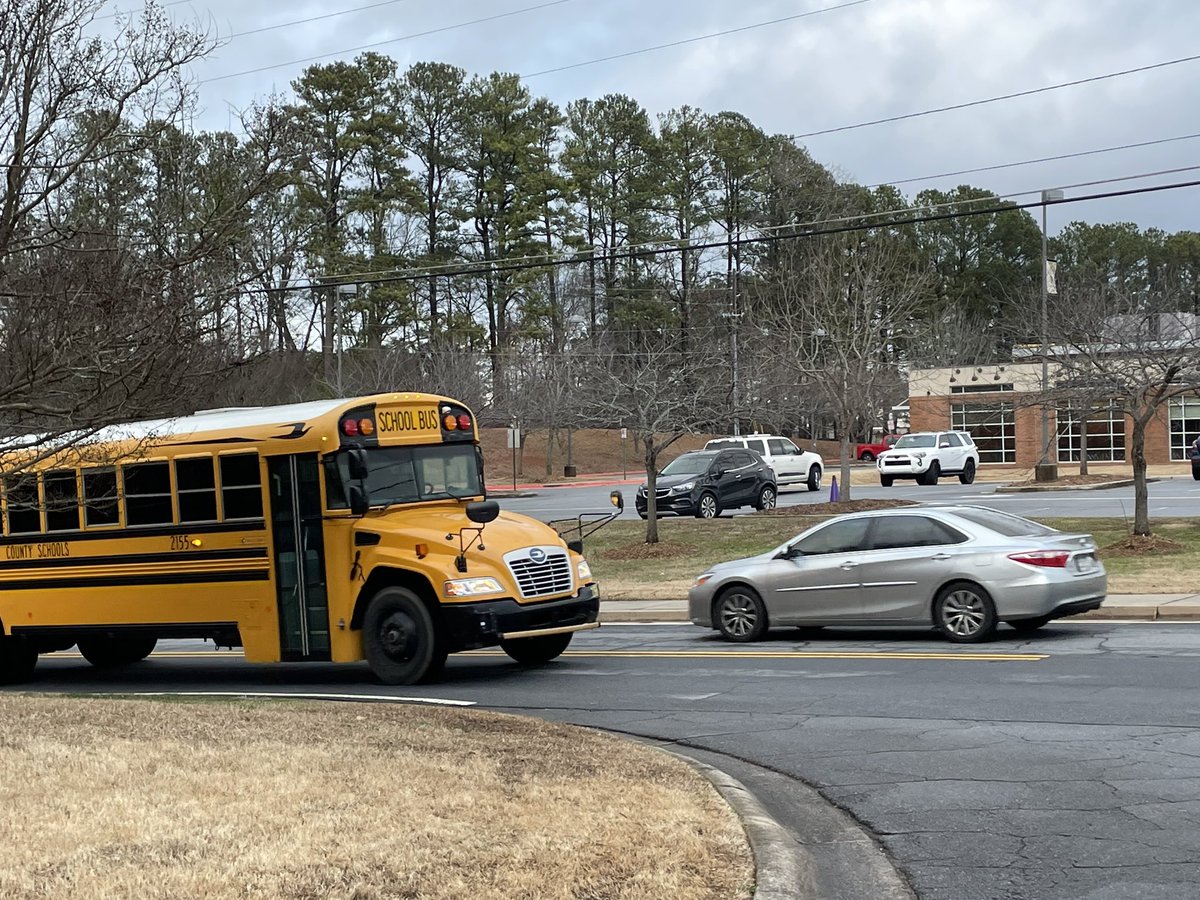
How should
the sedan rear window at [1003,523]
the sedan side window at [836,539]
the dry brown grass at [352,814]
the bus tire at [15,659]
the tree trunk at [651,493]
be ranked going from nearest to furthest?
1. the dry brown grass at [352,814]
2. the sedan rear window at [1003,523]
3. the sedan side window at [836,539]
4. the bus tire at [15,659]
5. the tree trunk at [651,493]

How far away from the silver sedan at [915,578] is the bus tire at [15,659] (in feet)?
26.6

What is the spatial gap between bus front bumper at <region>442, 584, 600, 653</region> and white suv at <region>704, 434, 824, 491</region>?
97.5 feet

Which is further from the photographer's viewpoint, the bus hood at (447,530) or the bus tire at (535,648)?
the bus tire at (535,648)

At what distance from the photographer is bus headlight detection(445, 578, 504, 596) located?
1385 centimetres

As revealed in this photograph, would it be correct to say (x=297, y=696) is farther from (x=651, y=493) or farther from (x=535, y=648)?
(x=651, y=493)

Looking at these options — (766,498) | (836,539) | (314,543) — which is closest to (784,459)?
(766,498)

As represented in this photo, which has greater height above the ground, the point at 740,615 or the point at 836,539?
the point at 836,539

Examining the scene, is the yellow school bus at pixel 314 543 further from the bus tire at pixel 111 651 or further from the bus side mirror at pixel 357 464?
the bus tire at pixel 111 651

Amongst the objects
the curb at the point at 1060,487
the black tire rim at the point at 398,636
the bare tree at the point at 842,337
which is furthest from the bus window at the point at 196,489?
the curb at the point at 1060,487

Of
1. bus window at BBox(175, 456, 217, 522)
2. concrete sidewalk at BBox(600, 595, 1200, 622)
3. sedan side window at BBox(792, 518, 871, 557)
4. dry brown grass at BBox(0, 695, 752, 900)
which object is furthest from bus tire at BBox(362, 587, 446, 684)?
concrete sidewalk at BBox(600, 595, 1200, 622)

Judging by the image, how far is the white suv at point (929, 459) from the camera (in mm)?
46219

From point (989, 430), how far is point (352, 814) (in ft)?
189

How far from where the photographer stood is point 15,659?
17234 mm

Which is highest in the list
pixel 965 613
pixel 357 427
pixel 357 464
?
pixel 357 427
